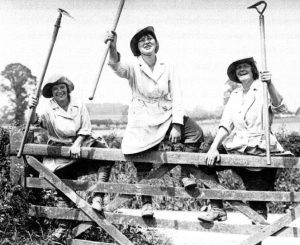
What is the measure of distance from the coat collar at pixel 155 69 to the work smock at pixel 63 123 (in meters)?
0.95

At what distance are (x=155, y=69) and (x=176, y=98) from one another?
0.43 meters

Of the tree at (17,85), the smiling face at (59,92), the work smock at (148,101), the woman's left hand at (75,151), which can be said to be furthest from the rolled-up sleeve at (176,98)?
the tree at (17,85)

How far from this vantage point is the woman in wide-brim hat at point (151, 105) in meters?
5.04

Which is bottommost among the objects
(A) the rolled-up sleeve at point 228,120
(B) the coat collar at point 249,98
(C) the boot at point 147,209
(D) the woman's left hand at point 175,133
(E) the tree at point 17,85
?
(C) the boot at point 147,209

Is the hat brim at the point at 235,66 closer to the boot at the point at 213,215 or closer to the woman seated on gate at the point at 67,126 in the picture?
the boot at the point at 213,215

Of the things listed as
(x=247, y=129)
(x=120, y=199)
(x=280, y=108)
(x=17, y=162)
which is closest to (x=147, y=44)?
(x=247, y=129)

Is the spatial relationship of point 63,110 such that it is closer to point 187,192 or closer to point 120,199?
point 120,199

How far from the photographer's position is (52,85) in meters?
5.50

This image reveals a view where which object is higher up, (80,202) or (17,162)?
(17,162)

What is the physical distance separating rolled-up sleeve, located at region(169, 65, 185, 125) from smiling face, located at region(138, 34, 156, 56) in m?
0.32

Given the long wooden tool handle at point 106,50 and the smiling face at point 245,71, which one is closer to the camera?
the long wooden tool handle at point 106,50

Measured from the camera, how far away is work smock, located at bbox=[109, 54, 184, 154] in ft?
16.6

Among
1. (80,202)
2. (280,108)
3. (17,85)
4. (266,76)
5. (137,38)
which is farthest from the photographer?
(17,85)

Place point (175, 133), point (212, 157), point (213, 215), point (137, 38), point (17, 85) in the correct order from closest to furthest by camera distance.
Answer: point (212, 157), point (175, 133), point (213, 215), point (137, 38), point (17, 85)
